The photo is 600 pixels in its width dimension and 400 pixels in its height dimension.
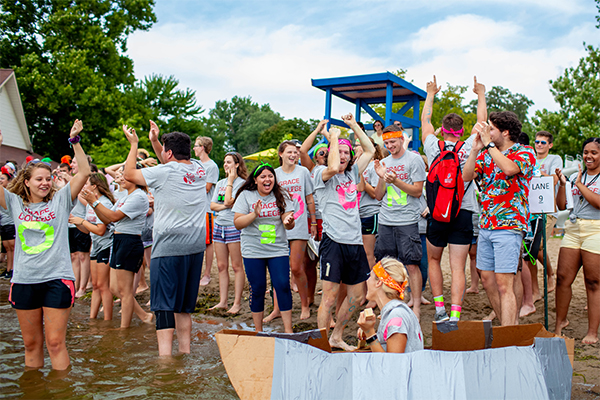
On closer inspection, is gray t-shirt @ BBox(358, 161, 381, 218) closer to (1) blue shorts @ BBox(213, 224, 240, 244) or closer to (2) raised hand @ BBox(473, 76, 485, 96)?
(2) raised hand @ BBox(473, 76, 485, 96)

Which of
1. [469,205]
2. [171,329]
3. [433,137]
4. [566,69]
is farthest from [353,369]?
[566,69]

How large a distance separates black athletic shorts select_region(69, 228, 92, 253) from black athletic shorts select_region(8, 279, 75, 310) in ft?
13.5

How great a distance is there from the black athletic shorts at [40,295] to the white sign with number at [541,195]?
4.59m

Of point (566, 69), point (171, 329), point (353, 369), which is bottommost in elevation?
point (171, 329)

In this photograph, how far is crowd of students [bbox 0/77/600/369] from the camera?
12.7ft

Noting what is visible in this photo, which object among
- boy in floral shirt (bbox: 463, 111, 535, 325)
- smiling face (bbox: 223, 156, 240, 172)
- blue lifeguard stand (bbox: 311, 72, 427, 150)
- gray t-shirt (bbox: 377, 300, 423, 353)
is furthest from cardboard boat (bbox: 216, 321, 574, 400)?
blue lifeguard stand (bbox: 311, 72, 427, 150)

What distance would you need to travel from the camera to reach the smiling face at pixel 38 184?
3.88m

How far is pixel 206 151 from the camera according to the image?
704cm

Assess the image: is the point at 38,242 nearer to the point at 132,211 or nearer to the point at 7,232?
the point at 132,211

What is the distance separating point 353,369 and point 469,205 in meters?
2.84

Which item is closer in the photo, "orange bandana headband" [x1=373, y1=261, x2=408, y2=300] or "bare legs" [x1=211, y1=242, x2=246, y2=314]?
"orange bandana headband" [x1=373, y1=261, x2=408, y2=300]

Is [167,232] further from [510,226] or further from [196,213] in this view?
[510,226]

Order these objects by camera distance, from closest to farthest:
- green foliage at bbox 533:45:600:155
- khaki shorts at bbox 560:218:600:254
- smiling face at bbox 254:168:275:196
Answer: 1. khaki shorts at bbox 560:218:600:254
2. smiling face at bbox 254:168:275:196
3. green foliage at bbox 533:45:600:155

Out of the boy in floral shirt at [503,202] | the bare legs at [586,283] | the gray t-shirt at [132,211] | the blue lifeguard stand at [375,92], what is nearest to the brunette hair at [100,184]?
the gray t-shirt at [132,211]
